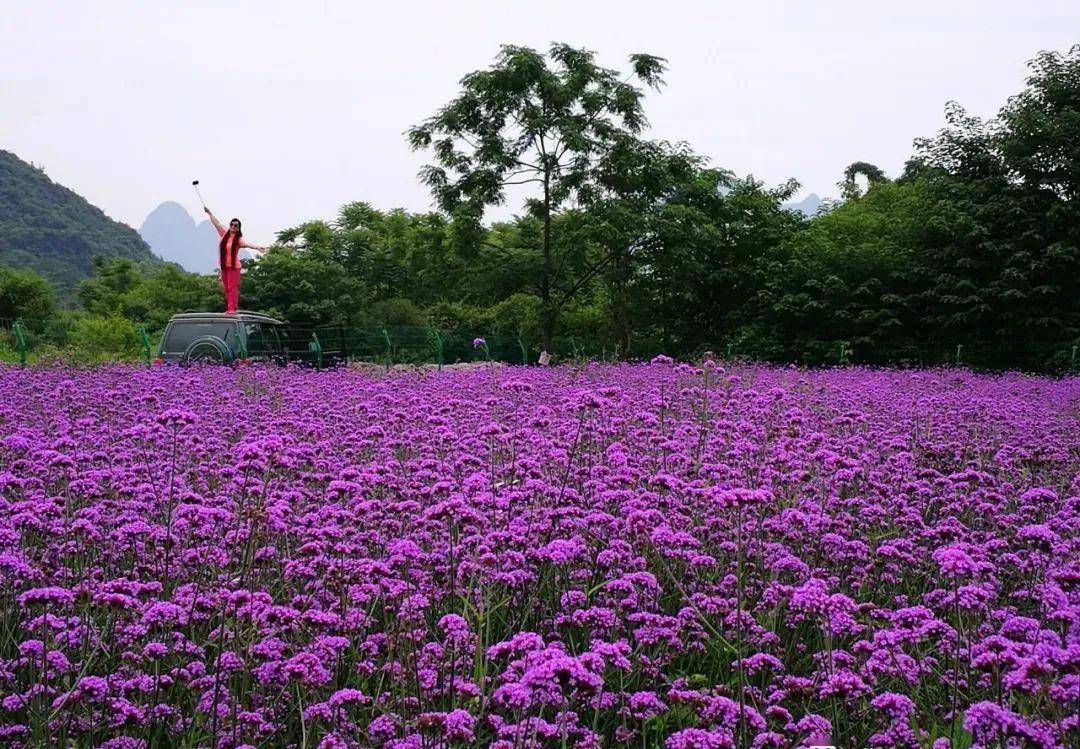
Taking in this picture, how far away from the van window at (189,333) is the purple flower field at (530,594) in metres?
11.5

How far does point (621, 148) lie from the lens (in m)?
31.4

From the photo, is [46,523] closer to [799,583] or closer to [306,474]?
[306,474]

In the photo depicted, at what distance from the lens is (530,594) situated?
426cm

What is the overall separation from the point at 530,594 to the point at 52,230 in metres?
127

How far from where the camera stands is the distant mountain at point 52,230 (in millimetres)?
108562

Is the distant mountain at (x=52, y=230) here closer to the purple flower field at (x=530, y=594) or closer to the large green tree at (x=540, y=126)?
the large green tree at (x=540, y=126)

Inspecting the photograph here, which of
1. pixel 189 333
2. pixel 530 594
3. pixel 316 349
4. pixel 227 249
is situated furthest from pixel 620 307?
pixel 530 594

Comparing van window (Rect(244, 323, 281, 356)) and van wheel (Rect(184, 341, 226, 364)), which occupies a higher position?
van window (Rect(244, 323, 281, 356))

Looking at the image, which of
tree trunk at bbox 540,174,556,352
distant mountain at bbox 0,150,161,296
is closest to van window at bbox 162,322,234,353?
tree trunk at bbox 540,174,556,352

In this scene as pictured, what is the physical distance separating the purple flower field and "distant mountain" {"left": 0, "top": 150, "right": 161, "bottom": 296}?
108740 mm

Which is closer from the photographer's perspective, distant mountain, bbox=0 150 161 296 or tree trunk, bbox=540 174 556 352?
tree trunk, bbox=540 174 556 352

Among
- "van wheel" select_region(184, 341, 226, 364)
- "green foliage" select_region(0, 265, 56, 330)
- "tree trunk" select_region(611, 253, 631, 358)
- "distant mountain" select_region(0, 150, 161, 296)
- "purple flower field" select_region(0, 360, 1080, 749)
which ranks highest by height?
"distant mountain" select_region(0, 150, 161, 296)

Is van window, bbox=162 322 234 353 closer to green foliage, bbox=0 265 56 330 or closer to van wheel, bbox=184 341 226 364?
van wheel, bbox=184 341 226 364

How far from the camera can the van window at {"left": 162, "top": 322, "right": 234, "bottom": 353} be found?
1805cm
